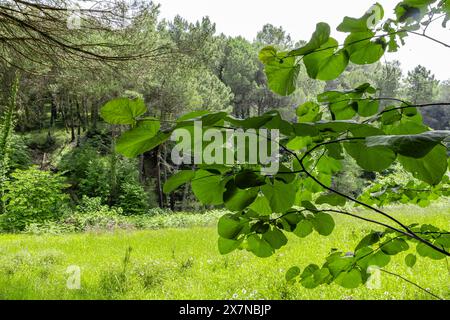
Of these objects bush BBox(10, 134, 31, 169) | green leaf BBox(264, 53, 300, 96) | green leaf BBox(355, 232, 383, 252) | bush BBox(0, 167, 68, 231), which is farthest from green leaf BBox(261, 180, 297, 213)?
bush BBox(10, 134, 31, 169)

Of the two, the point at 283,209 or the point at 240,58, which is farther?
the point at 240,58

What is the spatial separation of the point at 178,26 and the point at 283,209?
19702 millimetres

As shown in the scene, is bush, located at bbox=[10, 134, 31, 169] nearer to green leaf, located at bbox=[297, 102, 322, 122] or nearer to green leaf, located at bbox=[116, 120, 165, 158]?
green leaf, located at bbox=[297, 102, 322, 122]

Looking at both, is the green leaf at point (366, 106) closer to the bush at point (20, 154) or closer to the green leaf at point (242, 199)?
the green leaf at point (242, 199)

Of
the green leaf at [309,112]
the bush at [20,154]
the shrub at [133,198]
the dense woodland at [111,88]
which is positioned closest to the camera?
the green leaf at [309,112]

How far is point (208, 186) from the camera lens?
382mm

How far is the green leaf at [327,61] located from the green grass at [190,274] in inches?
104

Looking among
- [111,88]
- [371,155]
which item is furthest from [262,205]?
[111,88]

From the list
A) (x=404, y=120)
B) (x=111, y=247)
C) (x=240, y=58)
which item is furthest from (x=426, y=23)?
(x=240, y=58)

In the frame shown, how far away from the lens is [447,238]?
625 millimetres

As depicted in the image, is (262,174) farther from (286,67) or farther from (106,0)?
(106,0)

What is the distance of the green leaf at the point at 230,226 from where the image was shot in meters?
0.46

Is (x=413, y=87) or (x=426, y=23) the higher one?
(x=413, y=87)

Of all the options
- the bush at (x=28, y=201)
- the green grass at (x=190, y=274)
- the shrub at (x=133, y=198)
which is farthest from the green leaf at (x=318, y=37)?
the shrub at (x=133, y=198)
